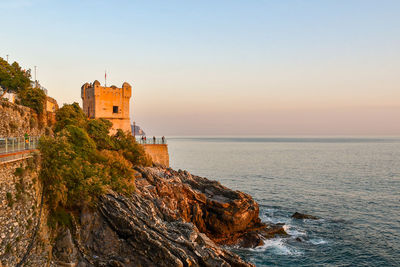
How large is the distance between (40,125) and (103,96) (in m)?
12.6

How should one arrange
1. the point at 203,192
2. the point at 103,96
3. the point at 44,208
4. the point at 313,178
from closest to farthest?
the point at 44,208 → the point at 203,192 → the point at 103,96 → the point at 313,178

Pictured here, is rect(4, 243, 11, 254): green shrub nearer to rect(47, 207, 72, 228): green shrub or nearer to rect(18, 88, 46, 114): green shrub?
rect(47, 207, 72, 228): green shrub

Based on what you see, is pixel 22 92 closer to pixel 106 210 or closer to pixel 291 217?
pixel 106 210

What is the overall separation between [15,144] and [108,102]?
97.5 ft

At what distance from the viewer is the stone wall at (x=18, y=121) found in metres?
30.0

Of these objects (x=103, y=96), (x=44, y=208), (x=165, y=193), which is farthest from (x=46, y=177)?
(x=103, y=96)

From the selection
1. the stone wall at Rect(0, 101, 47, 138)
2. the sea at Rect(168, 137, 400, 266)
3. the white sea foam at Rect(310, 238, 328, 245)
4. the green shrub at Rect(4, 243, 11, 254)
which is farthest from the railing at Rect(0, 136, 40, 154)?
the white sea foam at Rect(310, 238, 328, 245)

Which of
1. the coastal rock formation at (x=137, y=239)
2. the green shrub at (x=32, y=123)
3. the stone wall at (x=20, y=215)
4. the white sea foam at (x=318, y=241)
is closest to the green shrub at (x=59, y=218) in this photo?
the stone wall at (x=20, y=215)

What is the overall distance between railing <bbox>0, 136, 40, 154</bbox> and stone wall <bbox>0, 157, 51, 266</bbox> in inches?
39.5

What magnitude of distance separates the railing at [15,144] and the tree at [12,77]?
21740mm

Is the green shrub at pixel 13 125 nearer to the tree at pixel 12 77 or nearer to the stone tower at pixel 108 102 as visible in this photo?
the tree at pixel 12 77

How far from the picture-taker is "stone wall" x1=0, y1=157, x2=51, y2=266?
1592 cm

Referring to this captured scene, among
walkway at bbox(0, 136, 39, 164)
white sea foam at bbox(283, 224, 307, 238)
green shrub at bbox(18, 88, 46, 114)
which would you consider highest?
green shrub at bbox(18, 88, 46, 114)

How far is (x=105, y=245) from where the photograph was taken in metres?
20.1
